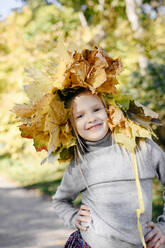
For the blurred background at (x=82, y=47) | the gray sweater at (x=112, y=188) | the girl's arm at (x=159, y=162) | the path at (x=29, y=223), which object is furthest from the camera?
the blurred background at (x=82, y=47)

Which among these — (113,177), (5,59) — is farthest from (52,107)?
(5,59)

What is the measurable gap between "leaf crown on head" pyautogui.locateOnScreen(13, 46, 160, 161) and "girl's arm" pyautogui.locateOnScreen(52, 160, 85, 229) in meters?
0.12

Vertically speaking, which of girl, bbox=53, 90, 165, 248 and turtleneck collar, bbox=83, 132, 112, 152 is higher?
turtleneck collar, bbox=83, 132, 112, 152

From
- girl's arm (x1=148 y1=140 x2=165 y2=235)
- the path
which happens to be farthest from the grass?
girl's arm (x1=148 y1=140 x2=165 y2=235)

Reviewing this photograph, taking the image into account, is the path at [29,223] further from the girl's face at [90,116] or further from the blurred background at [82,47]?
the girl's face at [90,116]

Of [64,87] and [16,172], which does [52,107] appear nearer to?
[64,87]

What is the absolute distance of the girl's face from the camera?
1800mm

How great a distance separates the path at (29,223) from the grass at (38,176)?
1.60 feet

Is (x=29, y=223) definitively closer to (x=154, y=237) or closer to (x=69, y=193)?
(x=69, y=193)

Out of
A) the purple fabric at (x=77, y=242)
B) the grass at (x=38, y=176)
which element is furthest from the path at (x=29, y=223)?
the purple fabric at (x=77, y=242)

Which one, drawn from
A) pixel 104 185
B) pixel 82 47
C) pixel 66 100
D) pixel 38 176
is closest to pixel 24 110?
pixel 66 100

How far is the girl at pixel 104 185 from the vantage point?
168cm

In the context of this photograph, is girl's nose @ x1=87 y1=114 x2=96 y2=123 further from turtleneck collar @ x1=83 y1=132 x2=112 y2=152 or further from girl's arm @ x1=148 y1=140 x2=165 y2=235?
girl's arm @ x1=148 y1=140 x2=165 y2=235

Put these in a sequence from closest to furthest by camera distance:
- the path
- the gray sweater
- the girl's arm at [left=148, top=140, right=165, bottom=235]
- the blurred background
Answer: the gray sweater, the girl's arm at [left=148, top=140, right=165, bottom=235], the path, the blurred background
